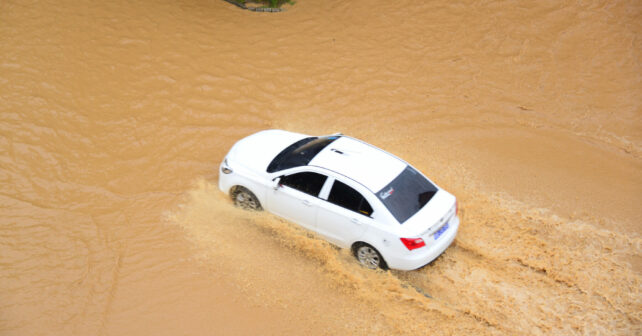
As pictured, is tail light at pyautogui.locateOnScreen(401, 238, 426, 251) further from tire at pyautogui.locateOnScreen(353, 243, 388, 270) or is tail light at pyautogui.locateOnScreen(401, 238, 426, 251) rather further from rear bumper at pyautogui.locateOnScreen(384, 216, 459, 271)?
tire at pyautogui.locateOnScreen(353, 243, 388, 270)

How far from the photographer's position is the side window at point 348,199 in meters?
6.75

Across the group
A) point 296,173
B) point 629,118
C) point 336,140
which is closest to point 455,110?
point 629,118

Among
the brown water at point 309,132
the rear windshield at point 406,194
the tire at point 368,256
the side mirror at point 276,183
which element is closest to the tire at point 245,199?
the brown water at point 309,132

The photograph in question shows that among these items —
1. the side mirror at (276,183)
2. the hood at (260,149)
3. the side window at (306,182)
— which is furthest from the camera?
the hood at (260,149)

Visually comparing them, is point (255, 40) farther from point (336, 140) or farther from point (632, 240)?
point (632, 240)

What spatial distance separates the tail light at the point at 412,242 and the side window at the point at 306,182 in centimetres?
150

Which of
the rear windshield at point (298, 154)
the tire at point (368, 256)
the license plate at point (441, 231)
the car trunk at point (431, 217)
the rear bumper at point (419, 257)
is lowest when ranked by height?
the tire at point (368, 256)

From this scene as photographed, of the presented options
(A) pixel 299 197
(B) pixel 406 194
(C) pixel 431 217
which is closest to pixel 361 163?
(B) pixel 406 194

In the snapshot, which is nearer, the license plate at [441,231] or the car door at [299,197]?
the license plate at [441,231]

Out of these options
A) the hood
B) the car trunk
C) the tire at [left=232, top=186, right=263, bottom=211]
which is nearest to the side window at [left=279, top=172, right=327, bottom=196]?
the hood

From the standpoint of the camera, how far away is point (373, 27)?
13.9 meters

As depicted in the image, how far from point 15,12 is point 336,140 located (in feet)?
34.4

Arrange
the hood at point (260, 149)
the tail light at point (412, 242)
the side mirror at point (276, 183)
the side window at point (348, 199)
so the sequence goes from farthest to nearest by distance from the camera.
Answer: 1. the hood at point (260, 149)
2. the side mirror at point (276, 183)
3. the side window at point (348, 199)
4. the tail light at point (412, 242)

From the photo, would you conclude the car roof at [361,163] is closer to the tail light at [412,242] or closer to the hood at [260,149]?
the tail light at [412,242]
